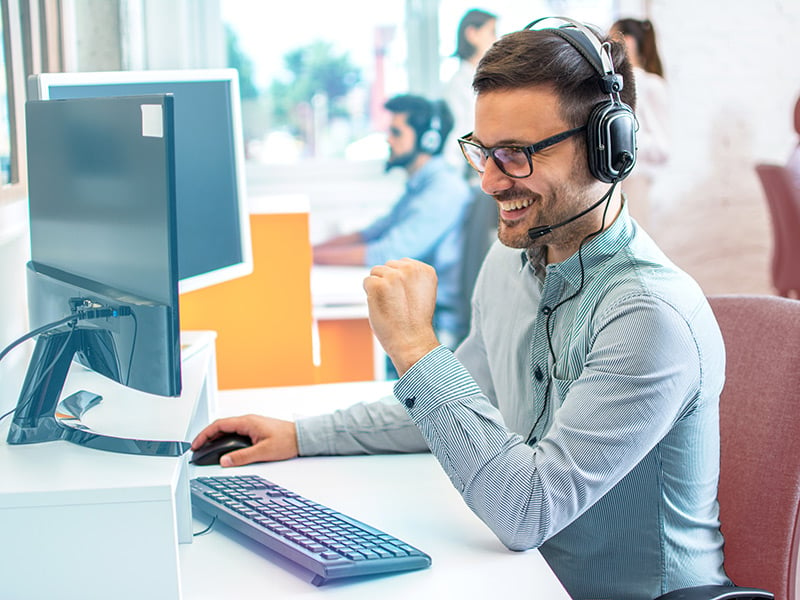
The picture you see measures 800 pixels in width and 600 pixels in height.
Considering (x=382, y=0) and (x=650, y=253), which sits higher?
(x=382, y=0)

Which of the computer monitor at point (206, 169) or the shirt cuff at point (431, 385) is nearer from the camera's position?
the shirt cuff at point (431, 385)

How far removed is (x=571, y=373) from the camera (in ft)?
3.57

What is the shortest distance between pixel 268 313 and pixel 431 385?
0.89 metres

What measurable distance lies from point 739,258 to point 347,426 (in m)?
3.68

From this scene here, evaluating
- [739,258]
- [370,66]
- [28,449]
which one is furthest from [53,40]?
[739,258]

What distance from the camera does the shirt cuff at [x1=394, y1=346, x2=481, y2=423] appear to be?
39.0 inches

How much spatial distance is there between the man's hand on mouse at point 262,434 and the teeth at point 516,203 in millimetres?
430

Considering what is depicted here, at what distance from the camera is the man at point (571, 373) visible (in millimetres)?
958

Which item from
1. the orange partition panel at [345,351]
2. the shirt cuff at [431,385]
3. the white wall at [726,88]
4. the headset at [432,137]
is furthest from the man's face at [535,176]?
the white wall at [726,88]

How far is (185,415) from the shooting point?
1002 mm

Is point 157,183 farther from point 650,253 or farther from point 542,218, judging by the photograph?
point 650,253

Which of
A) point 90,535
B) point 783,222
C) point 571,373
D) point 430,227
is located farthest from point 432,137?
point 90,535

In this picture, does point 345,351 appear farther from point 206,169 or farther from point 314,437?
point 314,437

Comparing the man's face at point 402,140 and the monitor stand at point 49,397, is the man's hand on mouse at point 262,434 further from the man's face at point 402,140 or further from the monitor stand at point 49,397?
the man's face at point 402,140
